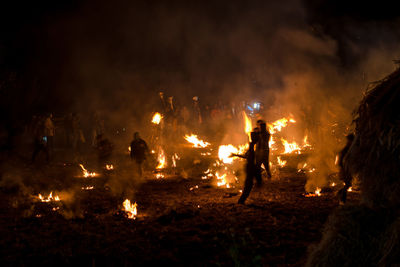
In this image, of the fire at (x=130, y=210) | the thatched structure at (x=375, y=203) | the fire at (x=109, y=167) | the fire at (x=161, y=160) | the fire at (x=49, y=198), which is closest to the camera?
the thatched structure at (x=375, y=203)

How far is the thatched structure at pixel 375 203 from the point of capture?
5.96ft

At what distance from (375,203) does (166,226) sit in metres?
4.22

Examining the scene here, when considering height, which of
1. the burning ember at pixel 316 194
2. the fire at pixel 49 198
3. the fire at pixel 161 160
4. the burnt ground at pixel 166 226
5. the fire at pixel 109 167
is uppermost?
the fire at pixel 161 160

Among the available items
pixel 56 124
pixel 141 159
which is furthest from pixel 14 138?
pixel 141 159

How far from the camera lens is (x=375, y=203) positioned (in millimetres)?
1950

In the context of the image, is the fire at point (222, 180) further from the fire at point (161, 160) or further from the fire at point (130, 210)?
the fire at point (161, 160)

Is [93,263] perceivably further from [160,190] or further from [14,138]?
[14,138]

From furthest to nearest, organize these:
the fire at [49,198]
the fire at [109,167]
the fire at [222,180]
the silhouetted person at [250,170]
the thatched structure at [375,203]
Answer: the fire at [109,167] < the fire at [222,180] < the fire at [49,198] < the silhouetted person at [250,170] < the thatched structure at [375,203]

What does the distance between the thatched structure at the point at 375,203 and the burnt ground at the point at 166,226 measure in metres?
1.07

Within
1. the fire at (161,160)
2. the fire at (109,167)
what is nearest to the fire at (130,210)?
the fire at (109,167)

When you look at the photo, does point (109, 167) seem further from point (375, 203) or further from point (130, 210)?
point (375, 203)

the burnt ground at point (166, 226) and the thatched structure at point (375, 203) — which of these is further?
the burnt ground at point (166, 226)

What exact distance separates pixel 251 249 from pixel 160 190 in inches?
207

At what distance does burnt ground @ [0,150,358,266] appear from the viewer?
4098mm
